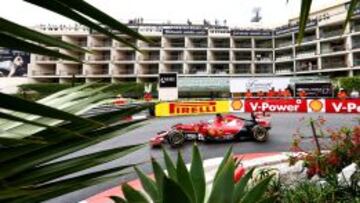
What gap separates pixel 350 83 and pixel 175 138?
31594 mm

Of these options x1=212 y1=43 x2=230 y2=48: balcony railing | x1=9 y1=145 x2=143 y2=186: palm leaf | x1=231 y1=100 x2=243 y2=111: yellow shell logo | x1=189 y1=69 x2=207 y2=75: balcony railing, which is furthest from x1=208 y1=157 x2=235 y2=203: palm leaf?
x1=212 y1=43 x2=230 y2=48: balcony railing

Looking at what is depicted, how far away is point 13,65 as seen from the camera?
54.0 meters

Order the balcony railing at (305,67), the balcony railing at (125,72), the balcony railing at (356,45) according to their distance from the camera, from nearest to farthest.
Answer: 1. the balcony railing at (356,45)
2. the balcony railing at (305,67)
3. the balcony railing at (125,72)

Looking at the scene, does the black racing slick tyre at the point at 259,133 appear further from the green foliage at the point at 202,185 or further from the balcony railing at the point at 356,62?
the balcony railing at the point at 356,62

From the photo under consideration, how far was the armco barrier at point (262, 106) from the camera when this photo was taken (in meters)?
19.7

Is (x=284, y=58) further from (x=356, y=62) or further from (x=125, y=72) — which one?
(x=125, y=72)

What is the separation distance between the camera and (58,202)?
611 cm

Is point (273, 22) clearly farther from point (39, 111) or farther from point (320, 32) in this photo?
point (39, 111)

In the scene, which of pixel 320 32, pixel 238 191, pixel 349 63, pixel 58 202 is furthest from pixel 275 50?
pixel 238 191

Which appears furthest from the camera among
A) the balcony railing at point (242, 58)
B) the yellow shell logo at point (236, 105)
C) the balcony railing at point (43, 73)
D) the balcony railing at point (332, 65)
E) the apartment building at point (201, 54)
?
the balcony railing at point (242, 58)

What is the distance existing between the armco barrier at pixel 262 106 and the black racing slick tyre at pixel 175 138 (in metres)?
7.37

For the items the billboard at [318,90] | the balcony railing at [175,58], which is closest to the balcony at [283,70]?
the balcony railing at [175,58]

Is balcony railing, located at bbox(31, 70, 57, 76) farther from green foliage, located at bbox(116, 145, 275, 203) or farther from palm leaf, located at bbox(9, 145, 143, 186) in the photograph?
palm leaf, located at bbox(9, 145, 143, 186)

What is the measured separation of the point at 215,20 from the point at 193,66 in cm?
1278
